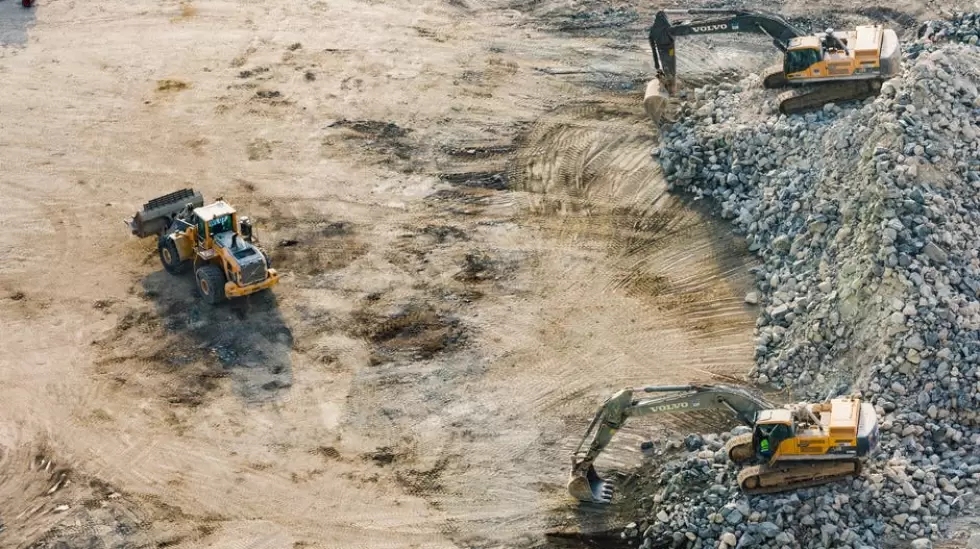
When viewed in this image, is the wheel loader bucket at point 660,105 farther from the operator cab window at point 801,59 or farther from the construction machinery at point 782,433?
the construction machinery at point 782,433

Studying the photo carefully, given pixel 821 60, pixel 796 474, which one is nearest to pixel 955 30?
pixel 821 60

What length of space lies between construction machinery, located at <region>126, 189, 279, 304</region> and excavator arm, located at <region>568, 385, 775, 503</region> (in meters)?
7.27

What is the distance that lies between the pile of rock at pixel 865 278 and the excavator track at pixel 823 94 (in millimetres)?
299

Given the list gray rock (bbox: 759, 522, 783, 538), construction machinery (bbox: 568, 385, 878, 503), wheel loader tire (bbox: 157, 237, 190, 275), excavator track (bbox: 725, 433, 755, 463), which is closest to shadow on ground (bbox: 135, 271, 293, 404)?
wheel loader tire (bbox: 157, 237, 190, 275)

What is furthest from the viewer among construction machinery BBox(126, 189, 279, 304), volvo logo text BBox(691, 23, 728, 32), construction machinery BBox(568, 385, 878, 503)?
volvo logo text BBox(691, 23, 728, 32)

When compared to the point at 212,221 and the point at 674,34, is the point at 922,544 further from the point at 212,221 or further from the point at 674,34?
the point at 212,221

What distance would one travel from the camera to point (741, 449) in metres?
19.2

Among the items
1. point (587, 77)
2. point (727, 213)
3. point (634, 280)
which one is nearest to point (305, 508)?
point (634, 280)

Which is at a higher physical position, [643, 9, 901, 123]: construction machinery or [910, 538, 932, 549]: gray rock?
[643, 9, 901, 123]: construction machinery

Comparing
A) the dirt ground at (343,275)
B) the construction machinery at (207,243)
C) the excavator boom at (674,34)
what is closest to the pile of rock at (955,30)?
the excavator boom at (674,34)

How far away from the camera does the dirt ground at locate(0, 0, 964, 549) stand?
21.0 m

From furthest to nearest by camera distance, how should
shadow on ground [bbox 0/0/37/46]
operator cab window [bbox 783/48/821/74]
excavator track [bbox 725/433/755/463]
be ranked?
shadow on ground [bbox 0/0/37/46] < operator cab window [bbox 783/48/821/74] < excavator track [bbox 725/433/755/463]

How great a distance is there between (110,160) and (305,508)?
11770 millimetres

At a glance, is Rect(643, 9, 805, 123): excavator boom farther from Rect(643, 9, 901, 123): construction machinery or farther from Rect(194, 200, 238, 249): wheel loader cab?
Rect(194, 200, 238, 249): wheel loader cab
